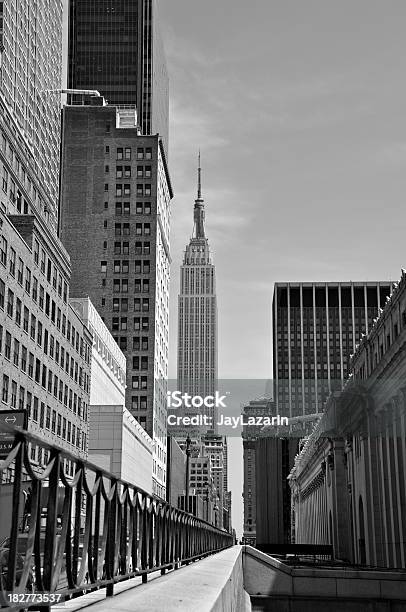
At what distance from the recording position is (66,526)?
6.86 m

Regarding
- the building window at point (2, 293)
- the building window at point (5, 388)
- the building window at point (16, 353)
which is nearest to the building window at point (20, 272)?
the building window at point (2, 293)

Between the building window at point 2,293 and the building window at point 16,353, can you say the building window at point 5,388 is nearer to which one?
the building window at point 16,353

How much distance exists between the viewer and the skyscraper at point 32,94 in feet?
257

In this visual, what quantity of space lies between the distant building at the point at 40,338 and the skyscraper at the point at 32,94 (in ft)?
25.5

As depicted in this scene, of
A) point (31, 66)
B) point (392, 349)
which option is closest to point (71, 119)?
point (31, 66)

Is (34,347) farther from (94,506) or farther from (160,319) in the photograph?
(160,319)

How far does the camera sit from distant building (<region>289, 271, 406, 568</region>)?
57781 mm

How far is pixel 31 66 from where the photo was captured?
123938 millimetres

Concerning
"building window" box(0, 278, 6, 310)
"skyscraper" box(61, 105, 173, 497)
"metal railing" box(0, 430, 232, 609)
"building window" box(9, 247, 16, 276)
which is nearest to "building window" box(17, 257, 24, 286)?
"building window" box(9, 247, 16, 276)

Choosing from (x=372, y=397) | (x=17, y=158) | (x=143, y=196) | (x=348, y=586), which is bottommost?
(x=348, y=586)

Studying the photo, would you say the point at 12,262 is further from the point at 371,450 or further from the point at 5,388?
the point at 371,450

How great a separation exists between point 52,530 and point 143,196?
A: 15335 centimetres

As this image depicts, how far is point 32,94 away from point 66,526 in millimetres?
124375

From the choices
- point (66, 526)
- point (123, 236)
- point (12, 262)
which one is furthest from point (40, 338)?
point (123, 236)
